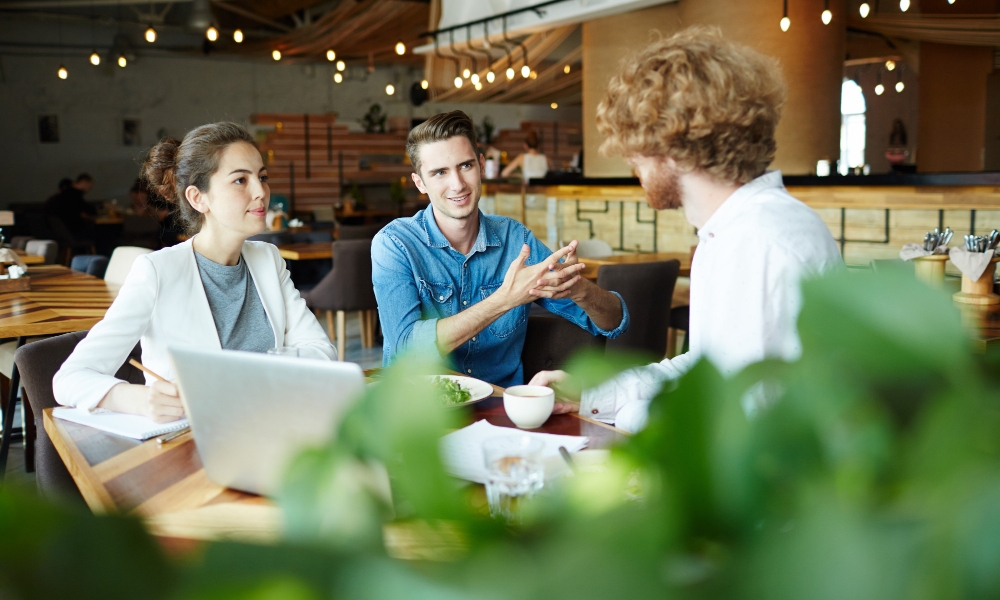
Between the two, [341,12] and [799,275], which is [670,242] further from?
[799,275]

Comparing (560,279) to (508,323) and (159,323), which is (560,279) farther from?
(159,323)

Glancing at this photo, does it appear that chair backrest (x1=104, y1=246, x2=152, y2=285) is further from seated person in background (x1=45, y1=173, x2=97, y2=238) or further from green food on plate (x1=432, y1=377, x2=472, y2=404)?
seated person in background (x1=45, y1=173, x2=97, y2=238)

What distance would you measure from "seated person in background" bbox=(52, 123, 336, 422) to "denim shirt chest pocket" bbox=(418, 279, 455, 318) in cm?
33

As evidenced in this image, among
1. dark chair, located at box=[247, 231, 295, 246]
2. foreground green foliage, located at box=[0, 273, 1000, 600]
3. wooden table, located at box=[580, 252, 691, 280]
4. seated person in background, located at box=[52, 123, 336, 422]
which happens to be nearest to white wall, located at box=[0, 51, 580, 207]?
dark chair, located at box=[247, 231, 295, 246]

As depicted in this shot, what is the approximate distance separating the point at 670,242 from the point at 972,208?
2.64 meters

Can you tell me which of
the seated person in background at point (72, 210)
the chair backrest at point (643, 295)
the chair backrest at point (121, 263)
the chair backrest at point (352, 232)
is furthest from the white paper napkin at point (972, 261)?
the seated person in background at point (72, 210)

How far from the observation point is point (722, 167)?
1.62m

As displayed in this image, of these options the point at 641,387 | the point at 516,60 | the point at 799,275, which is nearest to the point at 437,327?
the point at 641,387

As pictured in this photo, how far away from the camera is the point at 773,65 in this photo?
166 centimetres

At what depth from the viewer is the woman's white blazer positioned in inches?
71.6

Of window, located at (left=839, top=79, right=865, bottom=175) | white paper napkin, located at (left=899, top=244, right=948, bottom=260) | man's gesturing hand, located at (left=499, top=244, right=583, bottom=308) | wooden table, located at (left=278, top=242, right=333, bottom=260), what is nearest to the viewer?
man's gesturing hand, located at (left=499, top=244, right=583, bottom=308)

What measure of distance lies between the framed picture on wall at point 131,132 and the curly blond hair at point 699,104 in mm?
14410

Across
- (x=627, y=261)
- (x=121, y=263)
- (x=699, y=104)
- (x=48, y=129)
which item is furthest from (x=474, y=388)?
(x=48, y=129)

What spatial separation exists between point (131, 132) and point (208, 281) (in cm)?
1356
